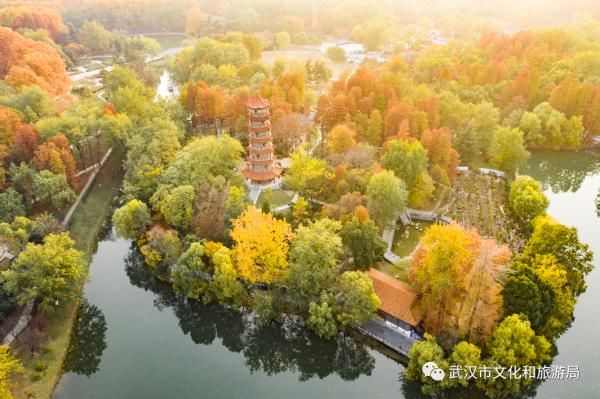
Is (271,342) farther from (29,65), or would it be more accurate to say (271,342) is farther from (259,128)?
(29,65)

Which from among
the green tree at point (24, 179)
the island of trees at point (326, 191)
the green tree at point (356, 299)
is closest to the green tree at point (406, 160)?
the island of trees at point (326, 191)

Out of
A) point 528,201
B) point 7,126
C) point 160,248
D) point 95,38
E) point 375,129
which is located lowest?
point 160,248

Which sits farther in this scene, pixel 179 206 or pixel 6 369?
pixel 179 206

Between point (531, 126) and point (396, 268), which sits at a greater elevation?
point (531, 126)

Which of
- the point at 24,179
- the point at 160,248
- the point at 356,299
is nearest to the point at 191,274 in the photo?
the point at 160,248

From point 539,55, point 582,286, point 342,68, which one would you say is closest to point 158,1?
point 342,68

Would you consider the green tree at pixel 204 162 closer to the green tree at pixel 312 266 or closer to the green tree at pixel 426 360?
the green tree at pixel 312 266
